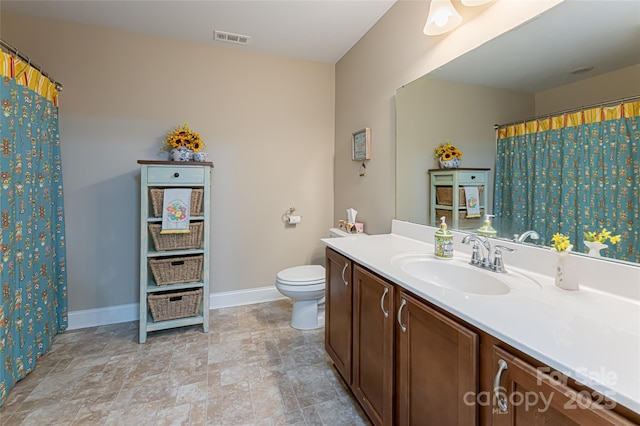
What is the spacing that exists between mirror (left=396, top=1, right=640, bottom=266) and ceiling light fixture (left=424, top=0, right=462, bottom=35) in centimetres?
19

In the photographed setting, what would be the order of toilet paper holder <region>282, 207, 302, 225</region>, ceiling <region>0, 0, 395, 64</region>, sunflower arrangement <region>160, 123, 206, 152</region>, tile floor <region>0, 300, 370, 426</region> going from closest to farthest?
1. tile floor <region>0, 300, 370, 426</region>
2. ceiling <region>0, 0, 395, 64</region>
3. sunflower arrangement <region>160, 123, 206, 152</region>
4. toilet paper holder <region>282, 207, 302, 225</region>

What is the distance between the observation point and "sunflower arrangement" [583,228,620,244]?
1.00 metres

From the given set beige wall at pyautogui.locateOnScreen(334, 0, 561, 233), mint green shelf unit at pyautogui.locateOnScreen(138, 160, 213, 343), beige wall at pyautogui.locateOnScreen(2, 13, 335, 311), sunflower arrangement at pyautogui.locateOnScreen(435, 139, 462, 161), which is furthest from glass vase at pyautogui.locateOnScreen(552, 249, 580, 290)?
beige wall at pyautogui.locateOnScreen(2, 13, 335, 311)

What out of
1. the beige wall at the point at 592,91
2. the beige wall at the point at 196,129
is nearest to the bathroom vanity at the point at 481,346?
the beige wall at the point at 592,91

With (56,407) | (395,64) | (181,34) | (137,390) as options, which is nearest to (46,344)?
(56,407)

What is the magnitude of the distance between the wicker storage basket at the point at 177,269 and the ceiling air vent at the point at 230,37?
1951 mm

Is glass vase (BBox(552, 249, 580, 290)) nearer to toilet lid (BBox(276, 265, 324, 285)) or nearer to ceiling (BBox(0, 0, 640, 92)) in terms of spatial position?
ceiling (BBox(0, 0, 640, 92))

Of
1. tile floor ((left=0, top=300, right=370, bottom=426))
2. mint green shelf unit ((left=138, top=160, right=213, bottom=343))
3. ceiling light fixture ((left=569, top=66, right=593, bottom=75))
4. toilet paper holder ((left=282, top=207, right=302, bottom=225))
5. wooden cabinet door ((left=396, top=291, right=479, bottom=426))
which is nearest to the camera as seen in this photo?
wooden cabinet door ((left=396, top=291, right=479, bottom=426))

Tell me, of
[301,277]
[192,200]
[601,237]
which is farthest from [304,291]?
[601,237]

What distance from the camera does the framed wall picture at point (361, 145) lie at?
2.46 m

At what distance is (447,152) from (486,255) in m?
0.69

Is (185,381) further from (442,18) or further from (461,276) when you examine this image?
(442,18)

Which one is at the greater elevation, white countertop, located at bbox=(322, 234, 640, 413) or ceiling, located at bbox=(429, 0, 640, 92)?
ceiling, located at bbox=(429, 0, 640, 92)

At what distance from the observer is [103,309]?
253 centimetres
